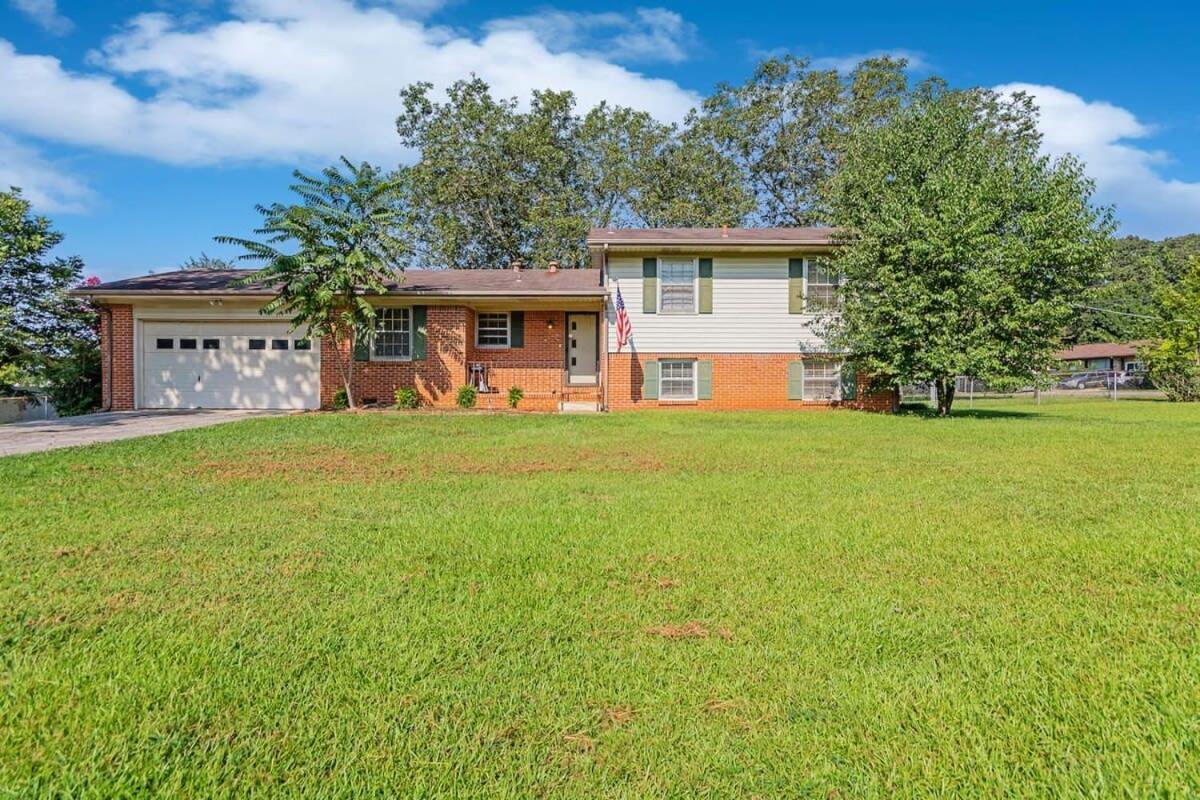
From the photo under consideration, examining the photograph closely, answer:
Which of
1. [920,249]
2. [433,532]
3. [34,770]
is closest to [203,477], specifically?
[433,532]

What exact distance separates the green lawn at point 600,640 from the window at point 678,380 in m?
10.8

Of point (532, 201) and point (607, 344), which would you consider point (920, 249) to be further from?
point (532, 201)

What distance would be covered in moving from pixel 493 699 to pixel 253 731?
77cm

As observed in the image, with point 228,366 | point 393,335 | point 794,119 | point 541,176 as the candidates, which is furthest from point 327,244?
point 794,119

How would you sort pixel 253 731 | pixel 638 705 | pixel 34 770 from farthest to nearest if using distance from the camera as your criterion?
1. pixel 638 705
2. pixel 253 731
3. pixel 34 770

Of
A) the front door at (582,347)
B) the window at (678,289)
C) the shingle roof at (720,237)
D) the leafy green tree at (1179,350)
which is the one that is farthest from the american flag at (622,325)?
the leafy green tree at (1179,350)

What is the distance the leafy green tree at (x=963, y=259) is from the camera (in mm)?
14008

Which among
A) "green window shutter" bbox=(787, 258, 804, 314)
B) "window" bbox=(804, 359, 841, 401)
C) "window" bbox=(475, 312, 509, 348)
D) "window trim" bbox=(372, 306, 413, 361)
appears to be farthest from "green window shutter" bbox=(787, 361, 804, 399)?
"window trim" bbox=(372, 306, 413, 361)

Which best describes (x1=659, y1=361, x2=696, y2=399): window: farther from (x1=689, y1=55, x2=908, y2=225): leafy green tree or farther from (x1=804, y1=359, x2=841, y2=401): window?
(x1=689, y1=55, x2=908, y2=225): leafy green tree

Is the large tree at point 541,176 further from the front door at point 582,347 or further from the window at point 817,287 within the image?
the window at point 817,287

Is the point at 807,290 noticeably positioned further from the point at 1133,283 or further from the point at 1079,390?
the point at 1133,283

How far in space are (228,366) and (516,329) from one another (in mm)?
7373

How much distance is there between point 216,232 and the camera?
14.4 metres

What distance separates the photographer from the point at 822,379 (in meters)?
17.0
